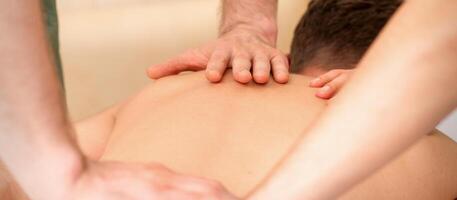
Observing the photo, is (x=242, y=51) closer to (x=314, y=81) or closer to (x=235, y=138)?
(x=314, y=81)

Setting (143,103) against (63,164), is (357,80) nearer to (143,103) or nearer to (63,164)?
(63,164)

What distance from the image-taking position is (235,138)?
0.98 metres

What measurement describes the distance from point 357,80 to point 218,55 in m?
0.46

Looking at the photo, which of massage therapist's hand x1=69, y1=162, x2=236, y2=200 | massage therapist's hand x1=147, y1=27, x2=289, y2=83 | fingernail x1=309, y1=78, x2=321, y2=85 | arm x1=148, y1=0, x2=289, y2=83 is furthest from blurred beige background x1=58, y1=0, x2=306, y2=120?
massage therapist's hand x1=69, y1=162, x2=236, y2=200

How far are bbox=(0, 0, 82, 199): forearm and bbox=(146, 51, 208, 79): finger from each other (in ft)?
1.78

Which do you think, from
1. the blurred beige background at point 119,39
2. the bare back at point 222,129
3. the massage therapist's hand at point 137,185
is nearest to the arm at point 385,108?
the massage therapist's hand at point 137,185

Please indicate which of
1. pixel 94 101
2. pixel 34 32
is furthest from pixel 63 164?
pixel 94 101

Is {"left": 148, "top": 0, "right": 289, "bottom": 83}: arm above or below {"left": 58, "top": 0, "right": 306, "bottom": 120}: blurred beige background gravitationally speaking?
above

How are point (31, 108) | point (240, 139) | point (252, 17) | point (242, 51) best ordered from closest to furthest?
point (31, 108)
point (240, 139)
point (242, 51)
point (252, 17)

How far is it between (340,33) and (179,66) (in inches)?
12.5

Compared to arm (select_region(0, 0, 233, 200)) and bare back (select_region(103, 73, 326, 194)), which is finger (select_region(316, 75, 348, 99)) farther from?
arm (select_region(0, 0, 233, 200))

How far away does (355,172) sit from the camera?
748mm

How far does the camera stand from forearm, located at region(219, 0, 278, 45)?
4.66ft

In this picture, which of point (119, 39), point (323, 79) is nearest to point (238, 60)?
point (323, 79)
